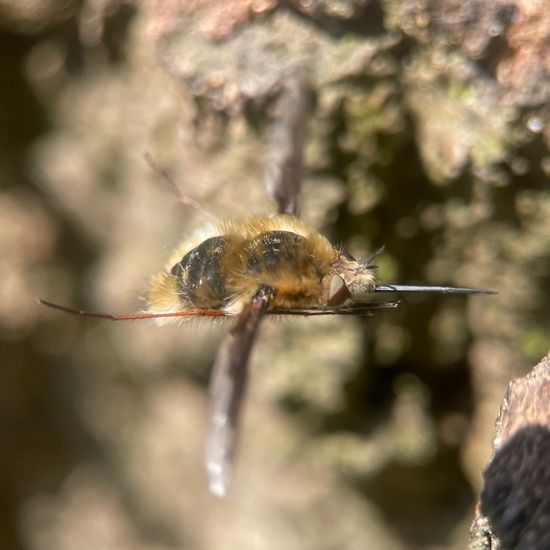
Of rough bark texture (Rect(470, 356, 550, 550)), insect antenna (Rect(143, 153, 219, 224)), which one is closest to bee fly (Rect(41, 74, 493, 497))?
insect antenna (Rect(143, 153, 219, 224))

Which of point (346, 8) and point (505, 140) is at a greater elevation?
point (346, 8)

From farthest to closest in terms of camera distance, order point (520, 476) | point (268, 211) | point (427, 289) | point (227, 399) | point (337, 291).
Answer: point (268, 211) → point (337, 291) → point (427, 289) → point (227, 399) → point (520, 476)

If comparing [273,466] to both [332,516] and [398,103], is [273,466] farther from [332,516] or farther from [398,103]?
[398,103]

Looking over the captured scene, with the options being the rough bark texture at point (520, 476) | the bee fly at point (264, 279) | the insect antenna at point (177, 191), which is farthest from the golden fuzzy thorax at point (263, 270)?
the rough bark texture at point (520, 476)

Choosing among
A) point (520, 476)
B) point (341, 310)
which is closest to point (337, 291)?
point (341, 310)

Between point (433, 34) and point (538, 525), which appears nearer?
point (538, 525)

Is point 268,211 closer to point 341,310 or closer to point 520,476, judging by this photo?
point 341,310

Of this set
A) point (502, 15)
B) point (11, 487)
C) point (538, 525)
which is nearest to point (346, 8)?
point (502, 15)
